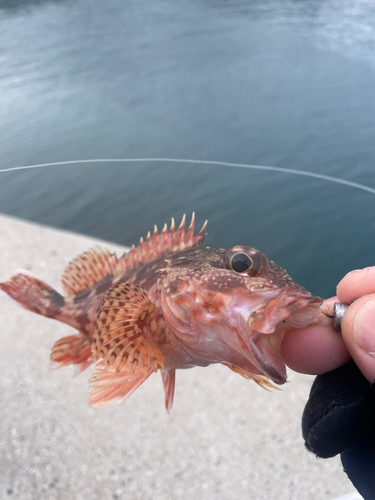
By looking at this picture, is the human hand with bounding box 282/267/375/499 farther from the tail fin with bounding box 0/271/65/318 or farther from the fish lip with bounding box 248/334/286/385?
the tail fin with bounding box 0/271/65/318

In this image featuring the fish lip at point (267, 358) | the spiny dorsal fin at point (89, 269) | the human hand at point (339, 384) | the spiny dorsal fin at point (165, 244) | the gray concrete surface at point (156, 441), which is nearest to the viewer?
the fish lip at point (267, 358)

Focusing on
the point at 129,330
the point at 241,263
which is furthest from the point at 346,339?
the point at 129,330

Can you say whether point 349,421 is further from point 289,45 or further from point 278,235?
point 289,45

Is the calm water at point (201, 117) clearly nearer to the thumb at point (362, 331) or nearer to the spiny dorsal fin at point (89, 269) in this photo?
the spiny dorsal fin at point (89, 269)

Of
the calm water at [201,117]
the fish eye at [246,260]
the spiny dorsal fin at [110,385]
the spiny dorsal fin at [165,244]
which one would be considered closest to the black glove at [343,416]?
the fish eye at [246,260]

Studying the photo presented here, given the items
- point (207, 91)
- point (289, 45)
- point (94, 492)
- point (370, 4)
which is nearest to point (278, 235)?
point (94, 492)

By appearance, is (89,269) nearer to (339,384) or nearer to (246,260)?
(246,260)
